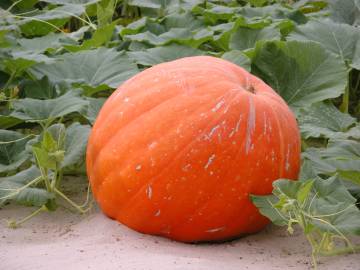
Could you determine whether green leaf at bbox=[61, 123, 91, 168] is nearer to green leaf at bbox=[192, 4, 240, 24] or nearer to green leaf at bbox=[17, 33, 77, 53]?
green leaf at bbox=[17, 33, 77, 53]

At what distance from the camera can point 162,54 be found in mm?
3256

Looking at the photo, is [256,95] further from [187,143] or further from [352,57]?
[352,57]

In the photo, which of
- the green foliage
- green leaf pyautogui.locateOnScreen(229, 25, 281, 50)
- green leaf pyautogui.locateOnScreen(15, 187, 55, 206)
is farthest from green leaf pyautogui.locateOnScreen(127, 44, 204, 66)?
green leaf pyautogui.locateOnScreen(15, 187, 55, 206)

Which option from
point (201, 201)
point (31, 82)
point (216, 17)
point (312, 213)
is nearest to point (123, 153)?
point (201, 201)

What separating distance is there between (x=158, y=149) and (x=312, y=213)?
18.9 inches

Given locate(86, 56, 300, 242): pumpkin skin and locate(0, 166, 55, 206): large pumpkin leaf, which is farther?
locate(0, 166, 55, 206): large pumpkin leaf

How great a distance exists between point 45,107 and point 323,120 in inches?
38.5

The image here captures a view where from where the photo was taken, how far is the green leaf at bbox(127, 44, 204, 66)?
10.5ft

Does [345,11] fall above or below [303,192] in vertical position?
below

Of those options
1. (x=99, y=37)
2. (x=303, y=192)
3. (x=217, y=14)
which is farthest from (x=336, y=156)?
(x=217, y=14)

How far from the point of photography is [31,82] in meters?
3.12

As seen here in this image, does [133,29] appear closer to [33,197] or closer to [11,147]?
[11,147]

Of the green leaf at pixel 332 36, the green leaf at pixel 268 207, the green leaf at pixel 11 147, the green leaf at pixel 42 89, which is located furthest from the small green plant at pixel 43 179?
the green leaf at pixel 332 36

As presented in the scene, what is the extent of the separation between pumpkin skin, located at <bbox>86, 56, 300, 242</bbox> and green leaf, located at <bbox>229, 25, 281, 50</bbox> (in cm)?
108
